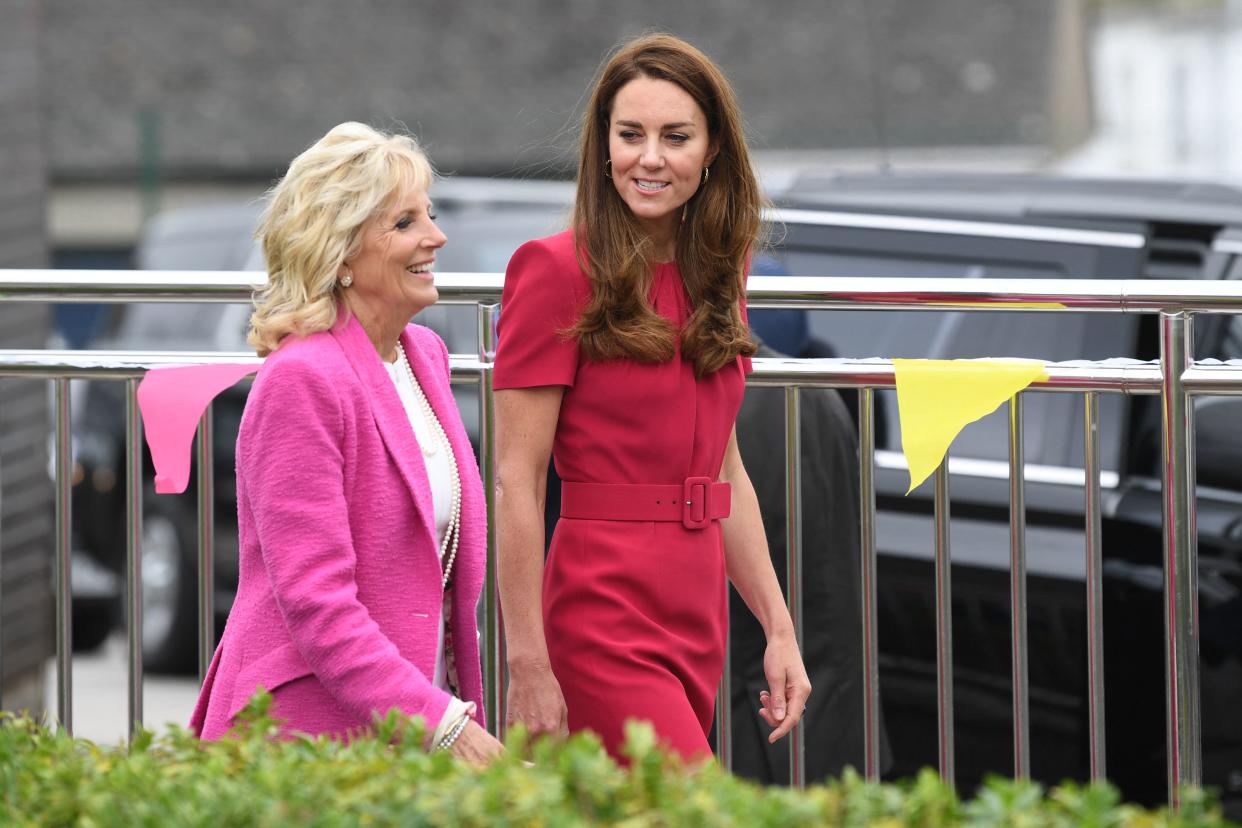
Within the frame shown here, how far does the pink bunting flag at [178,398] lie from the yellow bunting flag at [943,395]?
1.47 meters

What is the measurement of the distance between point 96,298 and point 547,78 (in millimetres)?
26932

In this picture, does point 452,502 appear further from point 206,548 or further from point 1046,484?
point 1046,484

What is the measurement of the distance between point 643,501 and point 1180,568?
49.3 inches

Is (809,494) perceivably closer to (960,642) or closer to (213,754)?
(960,642)

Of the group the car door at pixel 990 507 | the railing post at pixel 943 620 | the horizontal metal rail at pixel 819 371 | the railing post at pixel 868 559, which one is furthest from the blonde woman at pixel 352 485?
the car door at pixel 990 507

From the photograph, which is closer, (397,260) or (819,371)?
(397,260)

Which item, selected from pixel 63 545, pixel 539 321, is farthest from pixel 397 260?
pixel 63 545

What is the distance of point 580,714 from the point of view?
345 cm

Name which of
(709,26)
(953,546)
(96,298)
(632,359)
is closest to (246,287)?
(96,298)

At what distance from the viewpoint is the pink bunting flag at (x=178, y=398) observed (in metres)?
4.43

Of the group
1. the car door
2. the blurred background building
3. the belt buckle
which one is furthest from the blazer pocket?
the blurred background building

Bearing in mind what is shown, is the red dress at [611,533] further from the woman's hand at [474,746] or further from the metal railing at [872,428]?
the metal railing at [872,428]

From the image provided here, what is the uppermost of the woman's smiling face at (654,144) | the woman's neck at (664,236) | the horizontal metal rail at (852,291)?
the woman's smiling face at (654,144)

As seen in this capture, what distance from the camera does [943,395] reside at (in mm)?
4145
